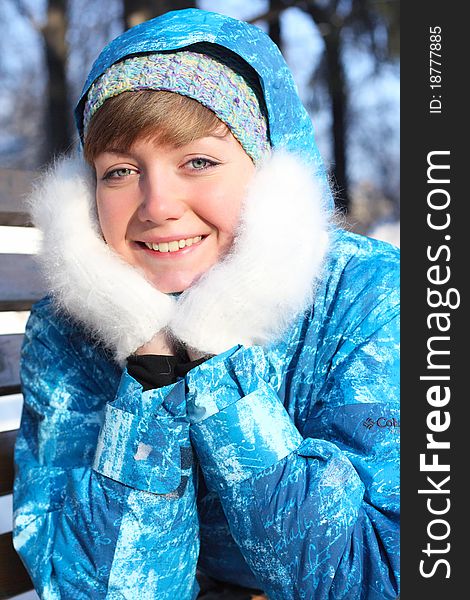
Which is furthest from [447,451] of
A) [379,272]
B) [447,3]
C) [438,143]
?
[447,3]

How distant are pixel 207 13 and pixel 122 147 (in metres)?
0.40

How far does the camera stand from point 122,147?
145 cm

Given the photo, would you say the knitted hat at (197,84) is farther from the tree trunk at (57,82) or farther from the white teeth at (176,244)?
the tree trunk at (57,82)

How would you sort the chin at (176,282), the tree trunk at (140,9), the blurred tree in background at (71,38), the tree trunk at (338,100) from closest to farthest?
the chin at (176,282) < the blurred tree in background at (71,38) < the tree trunk at (140,9) < the tree trunk at (338,100)

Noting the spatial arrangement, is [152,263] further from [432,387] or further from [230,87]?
[432,387]

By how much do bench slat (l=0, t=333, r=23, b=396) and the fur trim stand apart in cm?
69

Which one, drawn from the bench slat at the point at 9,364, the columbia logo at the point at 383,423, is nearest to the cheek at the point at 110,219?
the columbia logo at the point at 383,423

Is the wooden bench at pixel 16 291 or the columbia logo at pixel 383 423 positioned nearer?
the columbia logo at pixel 383 423

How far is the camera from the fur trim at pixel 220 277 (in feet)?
4.67

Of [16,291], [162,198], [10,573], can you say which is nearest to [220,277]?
[162,198]

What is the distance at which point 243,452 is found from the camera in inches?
52.1

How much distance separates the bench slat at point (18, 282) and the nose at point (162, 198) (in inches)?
37.2

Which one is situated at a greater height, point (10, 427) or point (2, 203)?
point (2, 203)

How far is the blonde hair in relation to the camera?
4.60ft
